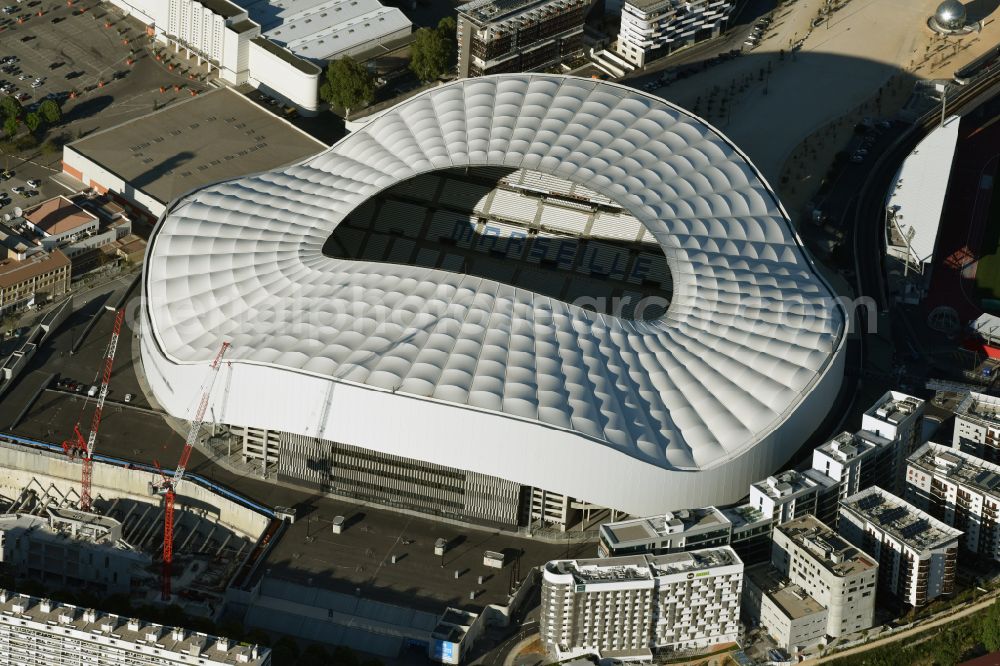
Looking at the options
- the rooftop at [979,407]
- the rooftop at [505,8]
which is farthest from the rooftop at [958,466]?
the rooftop at [505,8]

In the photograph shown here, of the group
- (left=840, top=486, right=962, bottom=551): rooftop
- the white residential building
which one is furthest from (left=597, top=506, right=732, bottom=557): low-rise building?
(left=840, top=486, right=962, bottom=551): rooftop

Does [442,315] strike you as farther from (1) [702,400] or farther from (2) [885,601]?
(2) [885,601]

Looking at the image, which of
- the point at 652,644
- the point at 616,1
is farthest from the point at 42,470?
the point at 616,1

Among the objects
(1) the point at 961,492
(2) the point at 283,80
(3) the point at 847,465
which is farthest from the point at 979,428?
(2) the point at 283,80

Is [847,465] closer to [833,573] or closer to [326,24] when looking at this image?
[833,573]

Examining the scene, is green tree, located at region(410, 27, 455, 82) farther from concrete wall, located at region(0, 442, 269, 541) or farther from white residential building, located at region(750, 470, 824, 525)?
white residential building, located at region(750, 470, 824, 525)

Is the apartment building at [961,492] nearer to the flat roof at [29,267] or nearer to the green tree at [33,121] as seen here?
the flat roof at [29,267]
